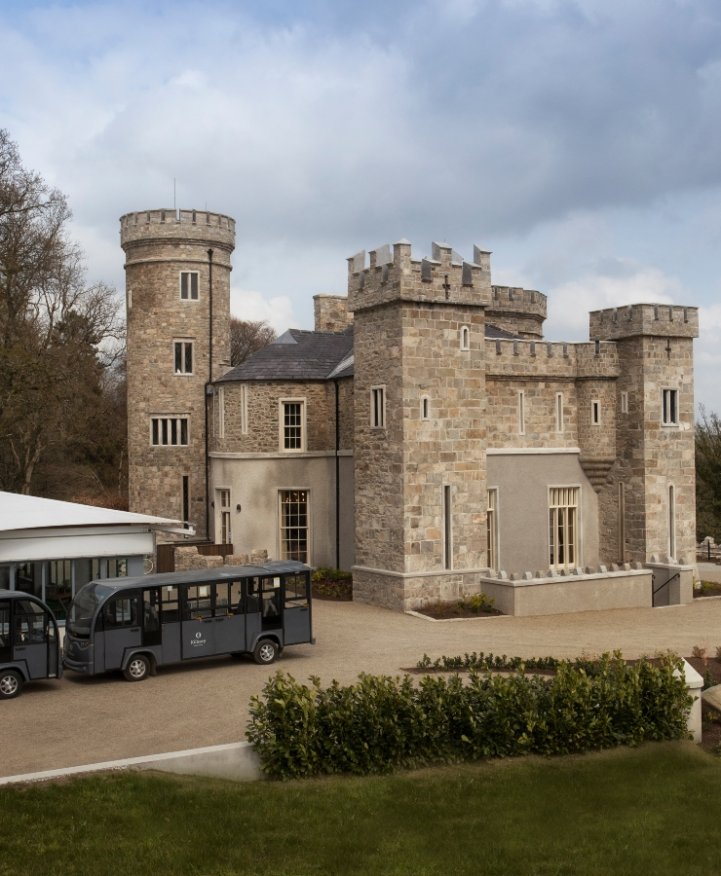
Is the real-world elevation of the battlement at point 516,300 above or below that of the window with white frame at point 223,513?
above

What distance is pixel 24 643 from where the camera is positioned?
1761 centimetres

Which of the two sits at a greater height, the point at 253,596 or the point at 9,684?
the point at 253,596

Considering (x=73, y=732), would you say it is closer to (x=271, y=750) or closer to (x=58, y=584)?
(x=271, y=750)

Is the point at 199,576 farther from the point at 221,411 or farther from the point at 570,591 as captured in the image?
the point at 221,411

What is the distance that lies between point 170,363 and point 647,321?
599 inches

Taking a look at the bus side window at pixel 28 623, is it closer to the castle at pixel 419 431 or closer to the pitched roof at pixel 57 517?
the pitched roof at pixel 57 517

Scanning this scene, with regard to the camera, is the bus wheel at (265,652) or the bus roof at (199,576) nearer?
the bus roof at (199,576)

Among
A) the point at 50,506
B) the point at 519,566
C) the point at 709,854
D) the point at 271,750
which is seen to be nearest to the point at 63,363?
the point at 50,506

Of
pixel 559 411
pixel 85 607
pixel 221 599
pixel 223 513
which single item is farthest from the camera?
pixel 223 513

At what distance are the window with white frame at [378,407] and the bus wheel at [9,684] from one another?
12.3m

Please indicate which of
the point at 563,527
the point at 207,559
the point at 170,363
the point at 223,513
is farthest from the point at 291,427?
the point at 563,527

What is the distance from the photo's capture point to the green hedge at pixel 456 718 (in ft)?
45.5

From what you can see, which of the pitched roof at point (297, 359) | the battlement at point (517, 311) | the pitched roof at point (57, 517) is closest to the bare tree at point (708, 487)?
the battlement at point (517, 311)

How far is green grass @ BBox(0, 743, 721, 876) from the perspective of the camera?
11266mm
